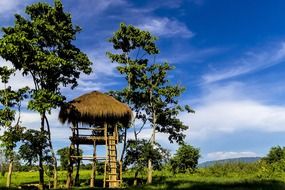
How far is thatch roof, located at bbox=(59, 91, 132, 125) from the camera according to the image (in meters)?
33.6

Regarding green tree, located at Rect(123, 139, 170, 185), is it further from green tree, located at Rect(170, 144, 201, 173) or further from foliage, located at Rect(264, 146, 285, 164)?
foliage, located at Rect(264, 146, 285, 164)

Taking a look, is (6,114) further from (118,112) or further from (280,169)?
(280,169)

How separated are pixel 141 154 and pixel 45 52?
1277cm

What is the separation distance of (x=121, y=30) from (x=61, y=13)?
7797mm

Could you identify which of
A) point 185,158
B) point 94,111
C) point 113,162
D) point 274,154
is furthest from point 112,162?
point 274,154

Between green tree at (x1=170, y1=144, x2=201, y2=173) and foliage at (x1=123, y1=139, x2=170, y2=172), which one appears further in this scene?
green tree at (x1=170, y1=144, x2=201, y2=173)

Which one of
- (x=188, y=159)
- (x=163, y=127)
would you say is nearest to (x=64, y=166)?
(x=188, y=159)

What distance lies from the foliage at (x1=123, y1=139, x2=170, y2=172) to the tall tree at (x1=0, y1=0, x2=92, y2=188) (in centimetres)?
837

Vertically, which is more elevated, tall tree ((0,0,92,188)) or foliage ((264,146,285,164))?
tall tree ((0,0,92,188))

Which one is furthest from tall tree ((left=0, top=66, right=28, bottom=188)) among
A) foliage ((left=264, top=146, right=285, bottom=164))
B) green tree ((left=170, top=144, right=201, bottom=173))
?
foliage ((left=264, top=146, right=285, bottom=164))

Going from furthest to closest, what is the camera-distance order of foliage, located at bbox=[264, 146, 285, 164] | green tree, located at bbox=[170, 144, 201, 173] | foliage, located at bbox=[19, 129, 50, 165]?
foliage, located at bbox=[264, 146, 285, 164] → green tree, located at bbox=[170, 144, 201, 173] → foliage, located at bbox=[19, 129, 50, 165]

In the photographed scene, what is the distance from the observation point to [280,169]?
42.1 metres

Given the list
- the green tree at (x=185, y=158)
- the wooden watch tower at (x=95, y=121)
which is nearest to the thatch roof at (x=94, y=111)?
the wooden watch tower at (x=95, y=121)

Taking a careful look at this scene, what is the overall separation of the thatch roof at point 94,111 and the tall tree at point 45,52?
1218 millimetres
